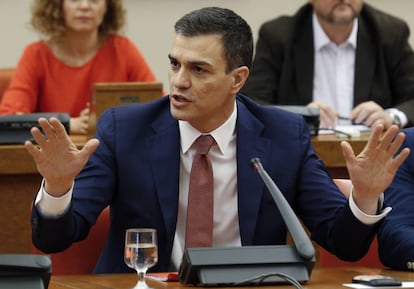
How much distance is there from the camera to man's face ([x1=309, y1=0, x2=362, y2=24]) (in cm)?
564

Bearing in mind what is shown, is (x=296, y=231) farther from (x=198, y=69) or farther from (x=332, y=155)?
(x=332, y=155)

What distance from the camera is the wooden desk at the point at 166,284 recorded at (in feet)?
8.47

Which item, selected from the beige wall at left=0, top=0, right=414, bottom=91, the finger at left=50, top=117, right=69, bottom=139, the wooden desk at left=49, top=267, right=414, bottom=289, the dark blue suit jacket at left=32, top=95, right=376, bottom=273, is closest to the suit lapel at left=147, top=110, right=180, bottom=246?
the dark blue suit jacket at left=32, top=95, right=376, bottom=273

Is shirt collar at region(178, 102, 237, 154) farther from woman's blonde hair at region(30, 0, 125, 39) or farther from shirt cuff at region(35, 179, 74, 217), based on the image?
woman's blonde hair at region(30, 0, 125, 39)

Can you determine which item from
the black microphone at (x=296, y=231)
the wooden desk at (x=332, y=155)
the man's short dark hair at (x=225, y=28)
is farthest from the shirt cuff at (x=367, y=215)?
the wooden desk at (x=332, y=155)

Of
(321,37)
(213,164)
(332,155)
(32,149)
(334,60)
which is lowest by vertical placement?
(332,155)

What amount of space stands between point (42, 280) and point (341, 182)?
3.93ft

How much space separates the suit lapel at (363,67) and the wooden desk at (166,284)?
284 cm

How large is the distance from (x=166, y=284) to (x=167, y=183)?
0.56m

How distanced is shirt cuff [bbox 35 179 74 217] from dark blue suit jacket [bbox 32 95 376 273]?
0.17 meters

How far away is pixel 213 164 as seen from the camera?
10.5ft

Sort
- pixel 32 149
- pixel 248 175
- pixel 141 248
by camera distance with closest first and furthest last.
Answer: pixel 141 248, pixel 32 149, pixel 248 175

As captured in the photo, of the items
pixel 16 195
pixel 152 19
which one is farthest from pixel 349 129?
pixel 152 19

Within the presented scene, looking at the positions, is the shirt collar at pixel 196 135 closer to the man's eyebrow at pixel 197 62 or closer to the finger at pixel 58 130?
the man's eyebrow at pixel 197 62
